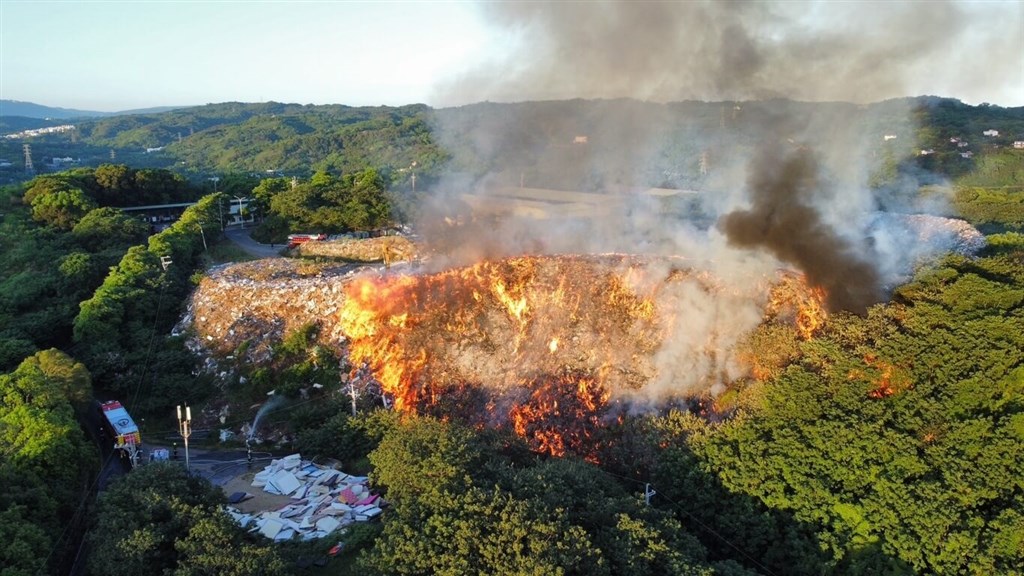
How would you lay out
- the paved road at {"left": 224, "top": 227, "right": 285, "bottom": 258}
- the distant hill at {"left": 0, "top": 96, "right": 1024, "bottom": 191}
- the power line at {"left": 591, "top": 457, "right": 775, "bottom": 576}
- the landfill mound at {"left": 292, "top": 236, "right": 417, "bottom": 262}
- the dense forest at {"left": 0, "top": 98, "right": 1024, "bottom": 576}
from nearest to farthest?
the dense forest at {"left": 0, "top": 98, "right": 1024, "bottom": 576} < the power line at {"left": 591, "top": 457, "right": 775, "bottom": 576} < the distant hill at {"left": 0, "top": 96, "right": 1024, "bottom": 191} < the landfill mound at {"left": 292, "top": 236, "right": 417, "bottom": 262} < the paved road at {"left": 224, "top": 227, "right": 285, "bottom": 258}

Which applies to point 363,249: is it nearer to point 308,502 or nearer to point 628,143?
point 628,143

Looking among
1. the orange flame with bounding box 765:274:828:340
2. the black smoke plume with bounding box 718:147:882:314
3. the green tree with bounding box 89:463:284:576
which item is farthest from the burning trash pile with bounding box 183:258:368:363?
the black smoke plume with bounding box 718:147:882:314

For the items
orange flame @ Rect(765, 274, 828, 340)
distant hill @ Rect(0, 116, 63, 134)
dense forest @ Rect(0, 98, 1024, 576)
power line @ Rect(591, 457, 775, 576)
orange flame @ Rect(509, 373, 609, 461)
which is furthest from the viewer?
distant hill @ Rect(0, 116, 63, 134)

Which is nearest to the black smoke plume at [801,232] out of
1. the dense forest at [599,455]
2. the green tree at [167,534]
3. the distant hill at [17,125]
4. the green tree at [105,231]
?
the dense forest at [599,455]

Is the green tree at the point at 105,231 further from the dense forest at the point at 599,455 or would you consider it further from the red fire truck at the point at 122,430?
the red fire truck at the point at 122,430

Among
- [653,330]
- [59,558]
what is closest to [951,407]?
[653,330]

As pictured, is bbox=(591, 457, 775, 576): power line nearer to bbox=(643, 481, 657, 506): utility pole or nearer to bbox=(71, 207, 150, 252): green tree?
bbox=(643, 481, 657, 506): utility pole
